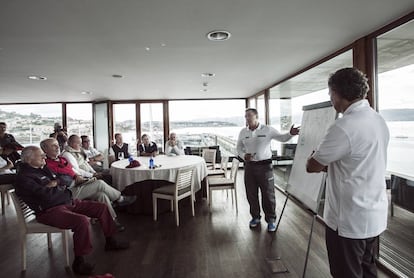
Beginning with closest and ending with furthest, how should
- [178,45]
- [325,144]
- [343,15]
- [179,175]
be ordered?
[325,144], [343,15], [178,45], [179,175]

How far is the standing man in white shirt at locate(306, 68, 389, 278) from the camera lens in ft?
4.25

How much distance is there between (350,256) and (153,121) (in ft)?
24.0

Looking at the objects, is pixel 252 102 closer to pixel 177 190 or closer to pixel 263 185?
pixel 263 185

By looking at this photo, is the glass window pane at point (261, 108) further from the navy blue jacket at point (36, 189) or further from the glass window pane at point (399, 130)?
the navy blue jacket at point (36, 189)

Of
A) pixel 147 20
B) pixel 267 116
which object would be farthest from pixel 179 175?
pixel 267 116

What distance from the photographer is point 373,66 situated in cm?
256

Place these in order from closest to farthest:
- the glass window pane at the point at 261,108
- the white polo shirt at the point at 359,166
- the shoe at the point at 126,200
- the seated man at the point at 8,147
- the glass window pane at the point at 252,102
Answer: the white polo shirt at the point at 359,166 < the shoe at the point at 126,200 < the seated man at the point at 8,147 < the glass window pane at the point at 261,108 < the glass window pane at the point at 252,102

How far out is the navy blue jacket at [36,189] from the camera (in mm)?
2293

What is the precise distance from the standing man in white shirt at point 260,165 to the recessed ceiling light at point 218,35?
1061mm

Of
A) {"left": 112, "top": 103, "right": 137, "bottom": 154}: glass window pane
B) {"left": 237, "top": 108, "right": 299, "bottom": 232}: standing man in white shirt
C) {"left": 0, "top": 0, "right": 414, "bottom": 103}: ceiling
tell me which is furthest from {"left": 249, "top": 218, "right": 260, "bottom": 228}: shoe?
{"left": 112, "top": 103, "right": 137, "bottom": 154}: glass window pane

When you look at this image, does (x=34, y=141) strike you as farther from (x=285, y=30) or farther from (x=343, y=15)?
(x=343, y=15)

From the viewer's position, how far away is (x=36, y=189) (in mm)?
2305

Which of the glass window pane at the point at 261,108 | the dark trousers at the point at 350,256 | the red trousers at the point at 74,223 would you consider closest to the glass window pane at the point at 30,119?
the glass window pane at the point at 261,108

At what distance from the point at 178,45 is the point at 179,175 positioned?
172cm
